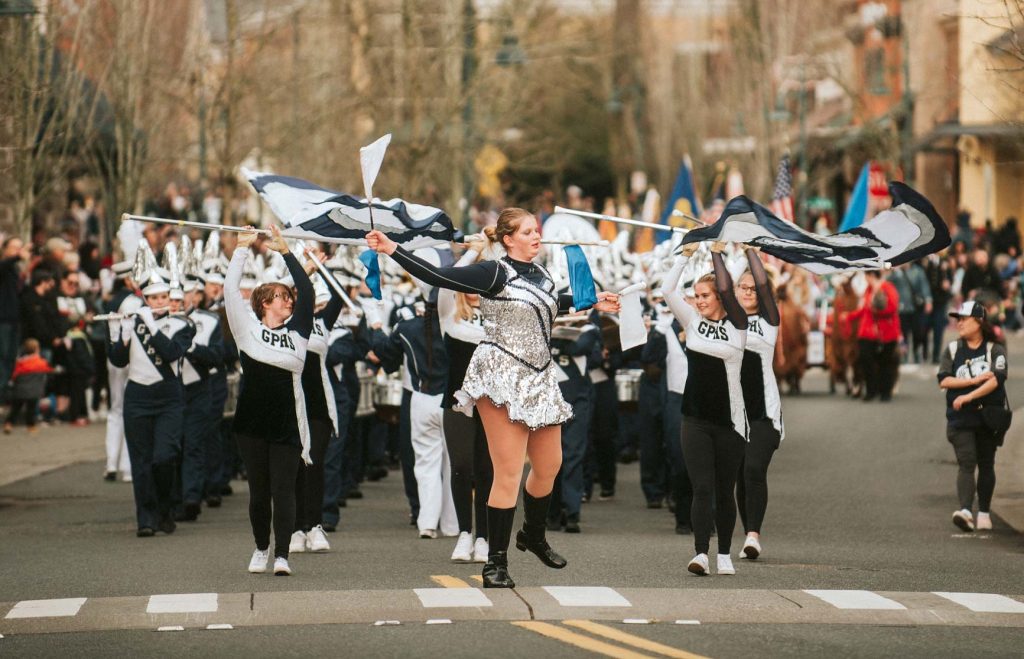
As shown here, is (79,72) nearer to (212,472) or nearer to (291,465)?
(212,472)

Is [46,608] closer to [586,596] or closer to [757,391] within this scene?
[586,596]

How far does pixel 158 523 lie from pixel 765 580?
4.62 metres

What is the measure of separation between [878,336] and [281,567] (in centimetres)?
1565

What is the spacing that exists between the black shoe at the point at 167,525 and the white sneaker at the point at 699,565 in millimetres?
4206

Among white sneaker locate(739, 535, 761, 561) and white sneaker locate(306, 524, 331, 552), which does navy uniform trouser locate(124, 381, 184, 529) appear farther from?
white sneaker locate(739, 535, 761, 561)

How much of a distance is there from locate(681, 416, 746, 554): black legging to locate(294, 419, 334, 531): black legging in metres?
2.46

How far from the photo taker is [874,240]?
1209cm

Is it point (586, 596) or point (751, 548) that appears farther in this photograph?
point (751, 548)

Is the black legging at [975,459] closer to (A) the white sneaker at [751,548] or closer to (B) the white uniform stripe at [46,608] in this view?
(A) the white sneaker at [751,548]

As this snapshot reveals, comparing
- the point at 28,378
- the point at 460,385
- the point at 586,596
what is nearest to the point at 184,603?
the point at 586,596

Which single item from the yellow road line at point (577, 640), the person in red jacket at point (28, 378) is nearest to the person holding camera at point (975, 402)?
the yellow road line at point (577, 640)

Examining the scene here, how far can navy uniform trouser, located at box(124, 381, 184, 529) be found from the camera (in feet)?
44.3

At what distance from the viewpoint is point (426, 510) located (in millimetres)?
13328

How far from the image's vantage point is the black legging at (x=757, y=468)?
11969 millimetres
